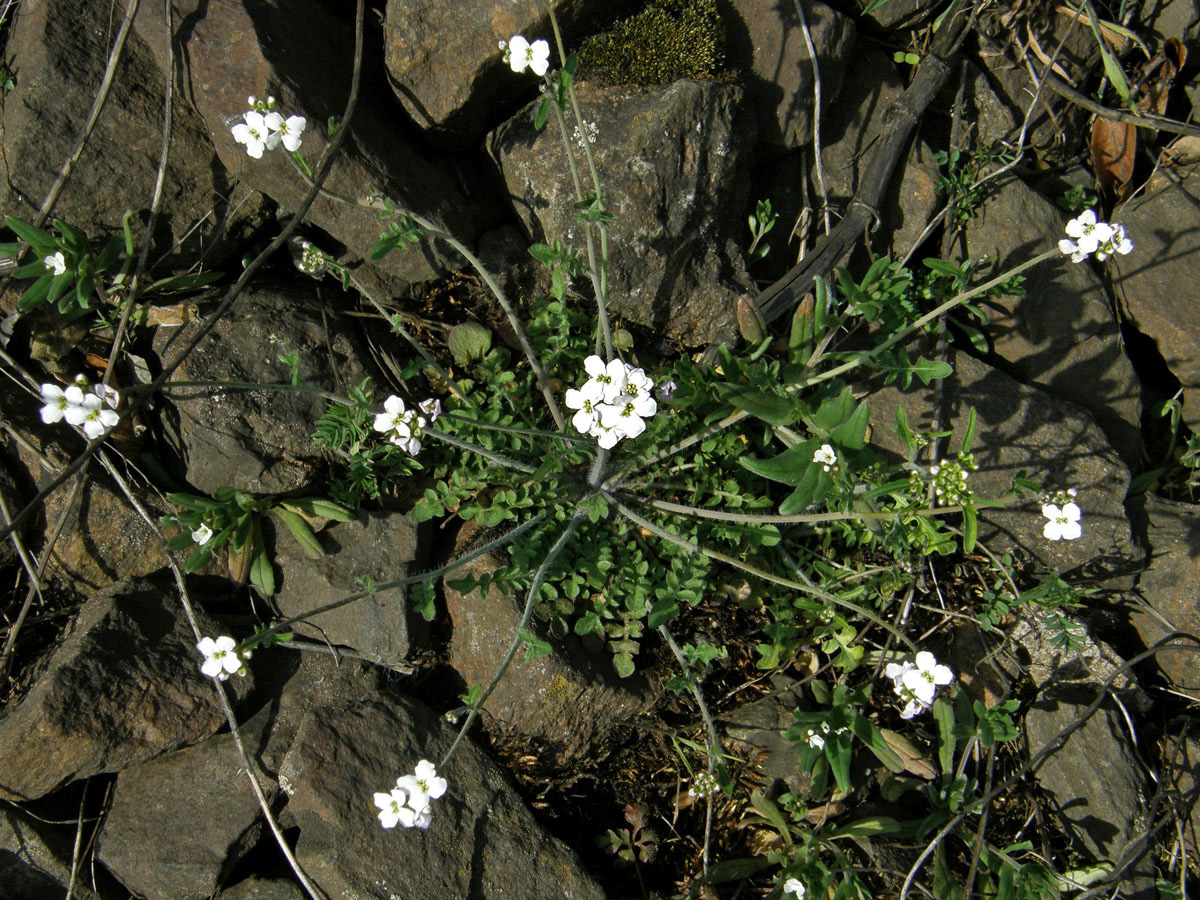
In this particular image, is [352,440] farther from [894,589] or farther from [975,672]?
[975,672]

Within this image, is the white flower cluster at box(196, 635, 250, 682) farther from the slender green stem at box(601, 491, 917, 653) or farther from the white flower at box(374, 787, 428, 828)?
the slender green stem at box(601, 491, 917, 653)

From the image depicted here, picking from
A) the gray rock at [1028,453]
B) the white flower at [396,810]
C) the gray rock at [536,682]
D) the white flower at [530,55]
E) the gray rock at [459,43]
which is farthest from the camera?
the gray rock at [1028,453]

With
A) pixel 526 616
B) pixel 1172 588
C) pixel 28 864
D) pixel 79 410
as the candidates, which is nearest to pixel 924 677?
pixel 526 616

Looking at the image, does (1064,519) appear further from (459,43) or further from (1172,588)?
(459,43)

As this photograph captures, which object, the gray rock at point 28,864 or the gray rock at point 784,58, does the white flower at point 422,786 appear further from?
the gray rock at point 784,58

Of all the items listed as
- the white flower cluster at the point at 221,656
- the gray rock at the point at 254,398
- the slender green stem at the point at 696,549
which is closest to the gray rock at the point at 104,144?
the gray rock at the point at 254,398
